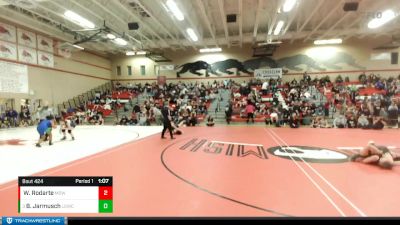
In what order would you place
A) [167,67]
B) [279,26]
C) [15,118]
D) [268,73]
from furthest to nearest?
[167,67], [268,73], [279,26], [15,118]

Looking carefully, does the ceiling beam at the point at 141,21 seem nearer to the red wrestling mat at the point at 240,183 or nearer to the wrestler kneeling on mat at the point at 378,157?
the red wrestling mat at the point at 240,183

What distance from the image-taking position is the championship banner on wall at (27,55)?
50.6ft

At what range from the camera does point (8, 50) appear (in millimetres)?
14570

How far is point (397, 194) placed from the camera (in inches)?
123

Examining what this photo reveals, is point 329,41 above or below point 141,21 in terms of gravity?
below

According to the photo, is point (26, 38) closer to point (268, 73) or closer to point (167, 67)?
point (167, 67)

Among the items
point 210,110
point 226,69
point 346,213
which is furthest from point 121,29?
point 346,213

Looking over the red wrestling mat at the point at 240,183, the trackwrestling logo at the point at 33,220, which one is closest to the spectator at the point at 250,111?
the red wrestling mat at the point at 240,183

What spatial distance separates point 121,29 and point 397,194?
17446 mm

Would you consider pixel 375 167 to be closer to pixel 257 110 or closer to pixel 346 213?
pixel 346 213

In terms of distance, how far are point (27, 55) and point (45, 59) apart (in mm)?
1466

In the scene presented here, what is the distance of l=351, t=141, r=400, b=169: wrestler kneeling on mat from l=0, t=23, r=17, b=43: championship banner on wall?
1721 centimetres

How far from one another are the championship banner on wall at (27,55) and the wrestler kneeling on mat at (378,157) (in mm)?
17603

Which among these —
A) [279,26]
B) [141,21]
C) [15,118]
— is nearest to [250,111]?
[279,26]
